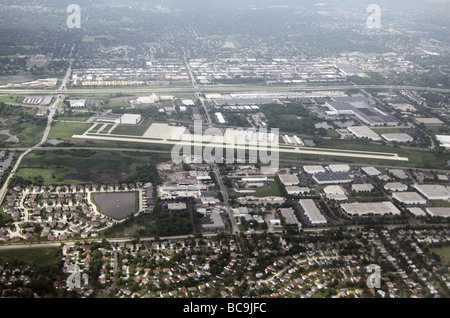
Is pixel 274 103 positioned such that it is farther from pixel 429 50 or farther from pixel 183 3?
pixel 183 3

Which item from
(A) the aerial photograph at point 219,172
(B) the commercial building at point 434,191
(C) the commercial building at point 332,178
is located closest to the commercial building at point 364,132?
(A) the aerial photograph at point 219,172

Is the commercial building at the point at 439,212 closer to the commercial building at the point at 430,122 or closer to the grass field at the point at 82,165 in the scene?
the commercial building at the point at 430,122

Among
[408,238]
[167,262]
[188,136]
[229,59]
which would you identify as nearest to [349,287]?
[408,238]

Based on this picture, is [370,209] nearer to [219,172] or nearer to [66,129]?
[219,172]

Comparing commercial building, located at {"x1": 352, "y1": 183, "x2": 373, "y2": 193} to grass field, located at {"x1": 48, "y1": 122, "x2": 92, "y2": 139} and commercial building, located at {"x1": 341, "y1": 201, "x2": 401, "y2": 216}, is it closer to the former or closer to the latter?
commercial building, located at {"x1": 341, "y1": 201, "x2": 401, "y2": 216}

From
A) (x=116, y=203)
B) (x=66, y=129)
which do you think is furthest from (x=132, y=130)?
(x=116, y=203)

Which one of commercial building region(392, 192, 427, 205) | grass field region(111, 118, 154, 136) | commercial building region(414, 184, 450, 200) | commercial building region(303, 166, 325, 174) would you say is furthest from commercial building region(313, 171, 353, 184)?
grass field region(111, 118, 154, 136)
